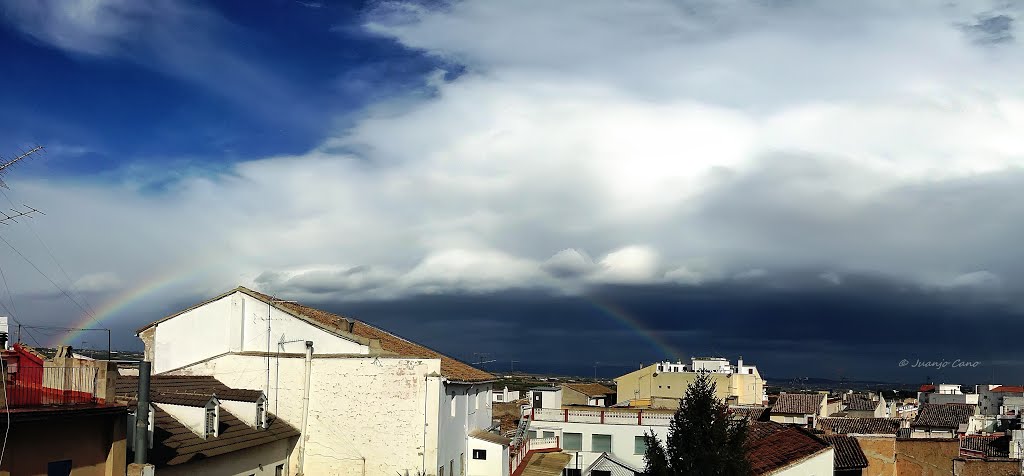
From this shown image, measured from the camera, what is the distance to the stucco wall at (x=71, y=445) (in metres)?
21.2

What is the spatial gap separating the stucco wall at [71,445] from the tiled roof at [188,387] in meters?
9.46

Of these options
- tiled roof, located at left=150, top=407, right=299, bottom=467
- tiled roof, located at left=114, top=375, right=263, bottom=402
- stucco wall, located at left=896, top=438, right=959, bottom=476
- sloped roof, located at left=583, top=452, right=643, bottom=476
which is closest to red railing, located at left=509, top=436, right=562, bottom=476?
sloped roof, located at left=583, top=452, right=643, bottom=476

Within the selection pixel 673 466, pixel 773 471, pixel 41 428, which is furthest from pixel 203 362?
pixel 773 471

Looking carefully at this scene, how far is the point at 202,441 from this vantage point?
100 ft

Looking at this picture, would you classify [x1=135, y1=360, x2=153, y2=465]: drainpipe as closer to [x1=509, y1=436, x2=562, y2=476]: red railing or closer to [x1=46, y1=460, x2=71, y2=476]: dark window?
[x1=46, y1=460, x2=71, y2=476]: dark window

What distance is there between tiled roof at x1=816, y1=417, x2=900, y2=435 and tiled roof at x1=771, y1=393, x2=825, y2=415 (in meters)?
24.5

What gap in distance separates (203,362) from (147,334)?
489 centimetres

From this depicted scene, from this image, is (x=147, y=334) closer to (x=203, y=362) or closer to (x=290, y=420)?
(x=203, y=362)

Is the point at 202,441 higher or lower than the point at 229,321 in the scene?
lower

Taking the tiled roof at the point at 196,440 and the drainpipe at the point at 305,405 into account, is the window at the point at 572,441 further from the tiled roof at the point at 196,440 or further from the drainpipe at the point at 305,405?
the tiled roof at the point at 196,440

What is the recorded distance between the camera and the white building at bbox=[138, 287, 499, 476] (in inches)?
1558

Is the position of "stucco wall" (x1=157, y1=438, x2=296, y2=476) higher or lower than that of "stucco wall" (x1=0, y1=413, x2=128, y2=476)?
lower

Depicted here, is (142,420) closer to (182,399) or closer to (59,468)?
(59,468)

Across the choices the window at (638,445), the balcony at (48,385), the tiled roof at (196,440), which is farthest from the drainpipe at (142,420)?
the window at (638,445)
